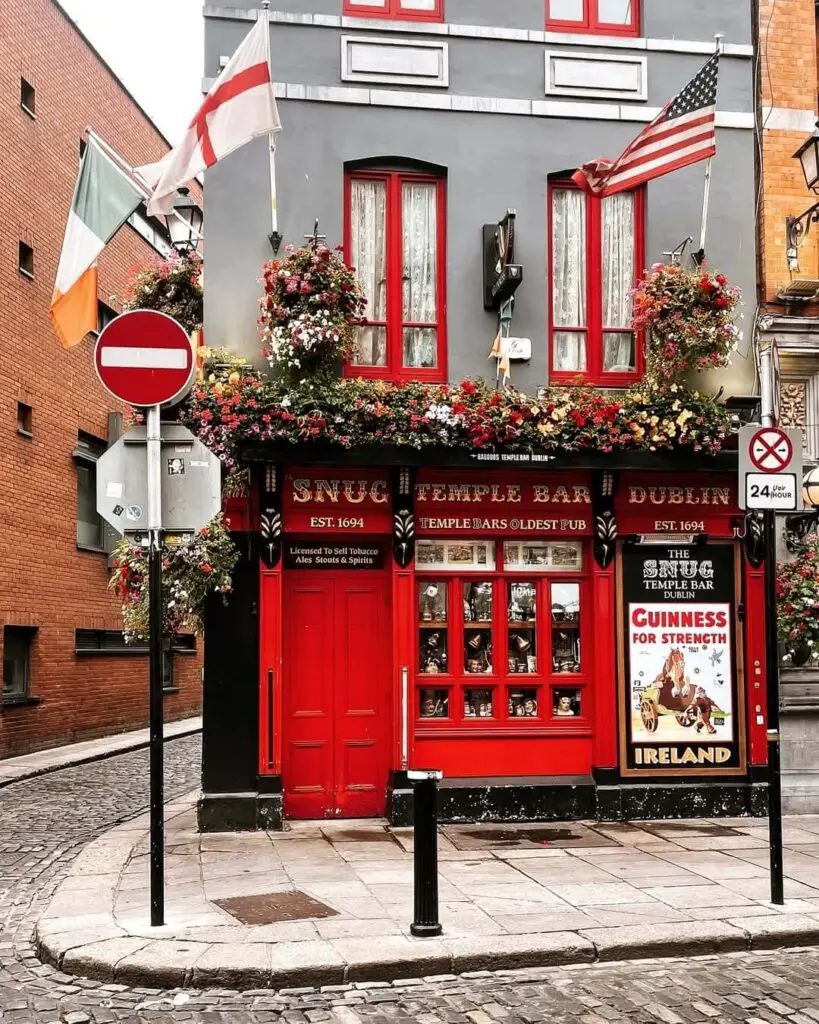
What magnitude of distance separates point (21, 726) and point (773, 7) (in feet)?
49.8

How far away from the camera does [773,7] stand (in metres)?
12.6

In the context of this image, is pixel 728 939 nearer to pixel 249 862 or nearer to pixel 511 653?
pixel 249 862

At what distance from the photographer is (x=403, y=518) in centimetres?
1142

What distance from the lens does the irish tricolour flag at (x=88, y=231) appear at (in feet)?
36.1

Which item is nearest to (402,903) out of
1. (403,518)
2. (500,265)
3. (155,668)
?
(155,668)

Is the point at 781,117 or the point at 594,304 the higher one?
the point at 781,117

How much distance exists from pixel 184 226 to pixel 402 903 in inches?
323

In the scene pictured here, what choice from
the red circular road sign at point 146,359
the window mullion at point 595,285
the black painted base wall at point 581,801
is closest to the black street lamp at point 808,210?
the window mullion at point 595,285

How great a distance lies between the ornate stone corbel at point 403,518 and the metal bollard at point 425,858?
437 centimetres

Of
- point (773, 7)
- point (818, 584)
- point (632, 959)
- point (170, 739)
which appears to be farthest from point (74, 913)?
point (170, 739)

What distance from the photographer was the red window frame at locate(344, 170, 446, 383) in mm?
11766

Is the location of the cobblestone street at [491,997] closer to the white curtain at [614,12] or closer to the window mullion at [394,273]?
the window mullion at [394,273]

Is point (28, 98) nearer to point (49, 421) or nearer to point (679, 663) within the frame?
point (49, 421)

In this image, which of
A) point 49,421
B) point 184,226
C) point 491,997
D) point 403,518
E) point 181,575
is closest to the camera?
point 491,997
